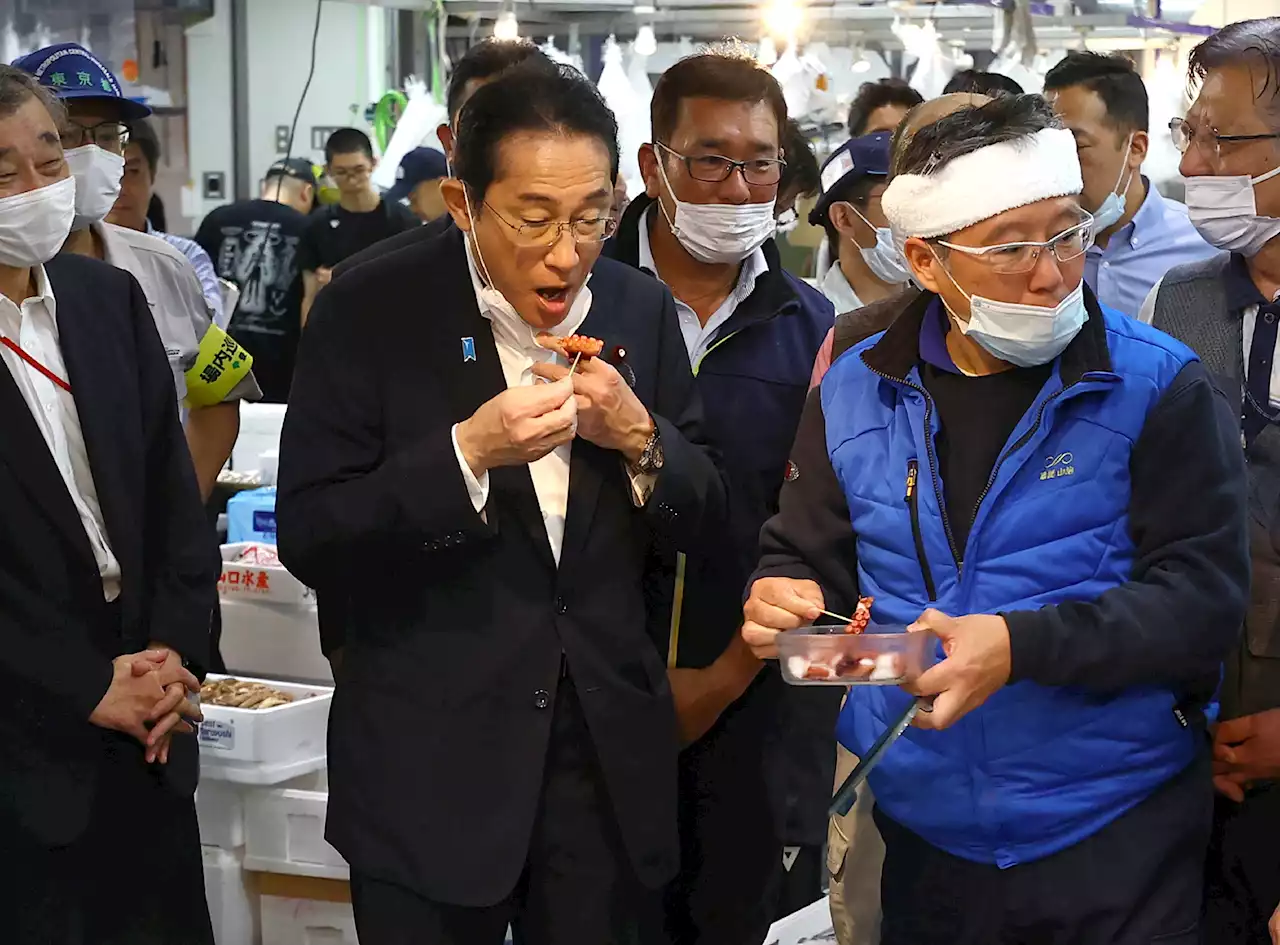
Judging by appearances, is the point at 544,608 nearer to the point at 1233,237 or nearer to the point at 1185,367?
the point at 1185,367

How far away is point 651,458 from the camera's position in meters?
2.11

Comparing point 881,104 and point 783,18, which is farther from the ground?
point 783,18

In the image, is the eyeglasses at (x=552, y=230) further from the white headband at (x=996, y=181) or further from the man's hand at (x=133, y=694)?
the man's hand at (x=133, y=694)

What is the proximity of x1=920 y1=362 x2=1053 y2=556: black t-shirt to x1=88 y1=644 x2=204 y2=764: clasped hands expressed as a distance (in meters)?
1.33

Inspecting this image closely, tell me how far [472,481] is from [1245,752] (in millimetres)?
1147

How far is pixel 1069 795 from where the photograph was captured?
1870mm

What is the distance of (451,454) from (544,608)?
259mm

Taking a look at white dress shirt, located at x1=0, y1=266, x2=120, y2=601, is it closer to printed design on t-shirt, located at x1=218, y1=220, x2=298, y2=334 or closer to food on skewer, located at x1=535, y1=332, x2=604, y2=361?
food on skewer, located at x1=535, y1=332, x2=604, y2=361

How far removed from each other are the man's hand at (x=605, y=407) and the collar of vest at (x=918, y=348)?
1.05ft

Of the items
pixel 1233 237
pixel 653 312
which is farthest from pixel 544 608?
pixel 1233 237

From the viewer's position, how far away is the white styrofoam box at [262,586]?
4.09m

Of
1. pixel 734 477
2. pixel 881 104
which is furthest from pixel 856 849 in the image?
pixel 881 104

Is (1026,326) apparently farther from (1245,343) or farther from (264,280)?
(264,280)

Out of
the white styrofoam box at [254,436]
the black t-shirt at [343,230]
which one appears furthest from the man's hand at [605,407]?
the black t-shirt at [343,230]
